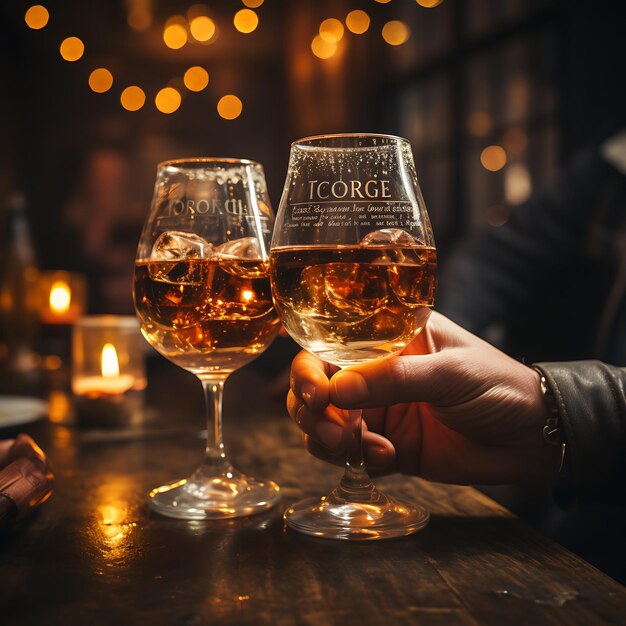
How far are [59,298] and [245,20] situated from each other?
16.4 ft

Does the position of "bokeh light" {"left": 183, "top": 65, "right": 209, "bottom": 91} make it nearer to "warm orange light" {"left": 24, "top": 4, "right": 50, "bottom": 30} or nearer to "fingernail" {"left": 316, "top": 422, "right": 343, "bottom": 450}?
"warm orange light" {"left": 24, "top": 4, "right": 50, "bottom": 30}

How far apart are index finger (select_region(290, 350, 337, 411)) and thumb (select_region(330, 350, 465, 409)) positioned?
65 millimetres

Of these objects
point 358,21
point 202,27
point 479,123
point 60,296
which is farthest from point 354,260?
point 202,27

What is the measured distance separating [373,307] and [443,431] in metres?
0.26

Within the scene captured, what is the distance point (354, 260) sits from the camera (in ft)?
2.29

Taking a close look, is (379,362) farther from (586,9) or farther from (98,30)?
(98,30)

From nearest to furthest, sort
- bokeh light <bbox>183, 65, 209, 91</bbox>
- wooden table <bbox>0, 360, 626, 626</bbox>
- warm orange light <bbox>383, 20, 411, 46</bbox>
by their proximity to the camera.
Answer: wooden table <bbox>0, 360, 626, 626</bbox> < warm orange light <bbox>383, 20, 411, 46</bbox> < bokeh light <bbox>183, 65, 209, 91</bbox>

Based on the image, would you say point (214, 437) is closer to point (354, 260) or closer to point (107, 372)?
point (354, 260)

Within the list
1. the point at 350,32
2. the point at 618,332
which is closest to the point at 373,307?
the point at 618,332

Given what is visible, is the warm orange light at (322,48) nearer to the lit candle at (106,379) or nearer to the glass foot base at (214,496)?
the lit candle at (106,379)

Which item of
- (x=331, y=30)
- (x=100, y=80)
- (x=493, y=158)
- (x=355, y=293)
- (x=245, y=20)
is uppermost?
(x=245, y=20)

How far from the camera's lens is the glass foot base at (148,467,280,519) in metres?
0.74

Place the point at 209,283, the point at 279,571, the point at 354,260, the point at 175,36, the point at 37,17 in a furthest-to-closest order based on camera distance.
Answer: the point at 175,36
the point at 37,17
the point at 209,283
the point at 354,260
the point at 279,571

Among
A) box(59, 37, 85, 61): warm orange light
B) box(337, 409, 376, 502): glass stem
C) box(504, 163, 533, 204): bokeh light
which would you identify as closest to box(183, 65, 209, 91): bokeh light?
box(59, 37, 85, 61): warm orange light
